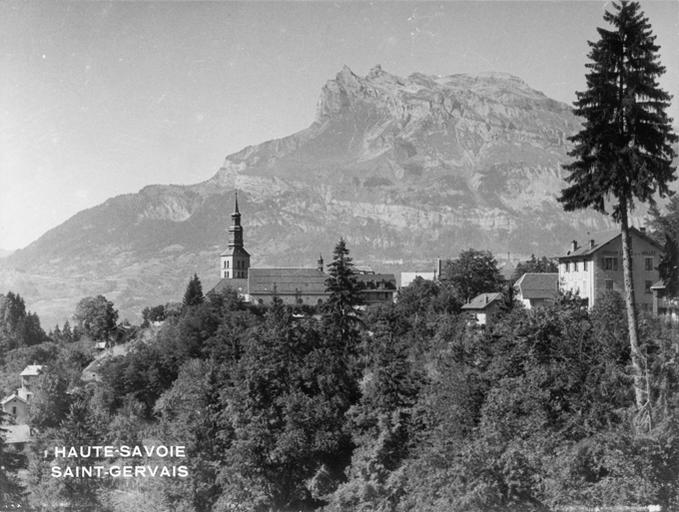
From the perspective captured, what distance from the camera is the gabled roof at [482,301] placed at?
67.7 meters

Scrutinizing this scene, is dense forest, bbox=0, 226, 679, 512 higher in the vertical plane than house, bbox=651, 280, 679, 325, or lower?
lower

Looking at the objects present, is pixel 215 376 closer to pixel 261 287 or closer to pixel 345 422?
pixel 345 422

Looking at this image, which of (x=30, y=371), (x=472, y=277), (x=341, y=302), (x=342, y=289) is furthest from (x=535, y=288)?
(x=30, y=371)

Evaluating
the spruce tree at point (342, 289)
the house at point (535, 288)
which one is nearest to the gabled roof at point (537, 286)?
the house at point (535, 288)

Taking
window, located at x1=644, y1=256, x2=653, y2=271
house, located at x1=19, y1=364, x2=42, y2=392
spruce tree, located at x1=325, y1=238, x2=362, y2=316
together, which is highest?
window, located at x1=644, y1=256, x2=653, y2=271

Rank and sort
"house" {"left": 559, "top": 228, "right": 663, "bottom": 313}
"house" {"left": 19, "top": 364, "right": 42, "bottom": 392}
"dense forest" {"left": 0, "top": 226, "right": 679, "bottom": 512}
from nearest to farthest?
"dense forest" {"left": 0, "top": 226, "right": 679, "bottom": 512} → "house" {"left": 559, "top": 228, "right": 663, "bottom": 313} → "house" {"left": 19, "top": 364, "right": 42, "bottom": 392}

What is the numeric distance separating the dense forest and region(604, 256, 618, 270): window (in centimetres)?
791

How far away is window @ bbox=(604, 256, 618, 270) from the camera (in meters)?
55.2

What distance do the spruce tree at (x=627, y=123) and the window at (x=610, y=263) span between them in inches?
1128

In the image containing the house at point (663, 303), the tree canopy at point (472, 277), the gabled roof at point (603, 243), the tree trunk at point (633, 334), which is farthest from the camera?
the tree canopy at point (472, 277)

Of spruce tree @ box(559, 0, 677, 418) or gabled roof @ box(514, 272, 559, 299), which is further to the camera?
gabled roof @ box(514, 272, 559, 299)

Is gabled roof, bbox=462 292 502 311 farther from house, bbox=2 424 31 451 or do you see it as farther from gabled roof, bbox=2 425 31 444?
gabled roof, bbox=2 425 31 444

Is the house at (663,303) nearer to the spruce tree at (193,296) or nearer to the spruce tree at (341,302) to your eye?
the spruce tree at (341,302)

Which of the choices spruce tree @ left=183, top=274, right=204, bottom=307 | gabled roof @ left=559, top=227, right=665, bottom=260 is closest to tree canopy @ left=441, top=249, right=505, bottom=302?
gabled roof @ left=559, top=227, right=665, bottom=260
